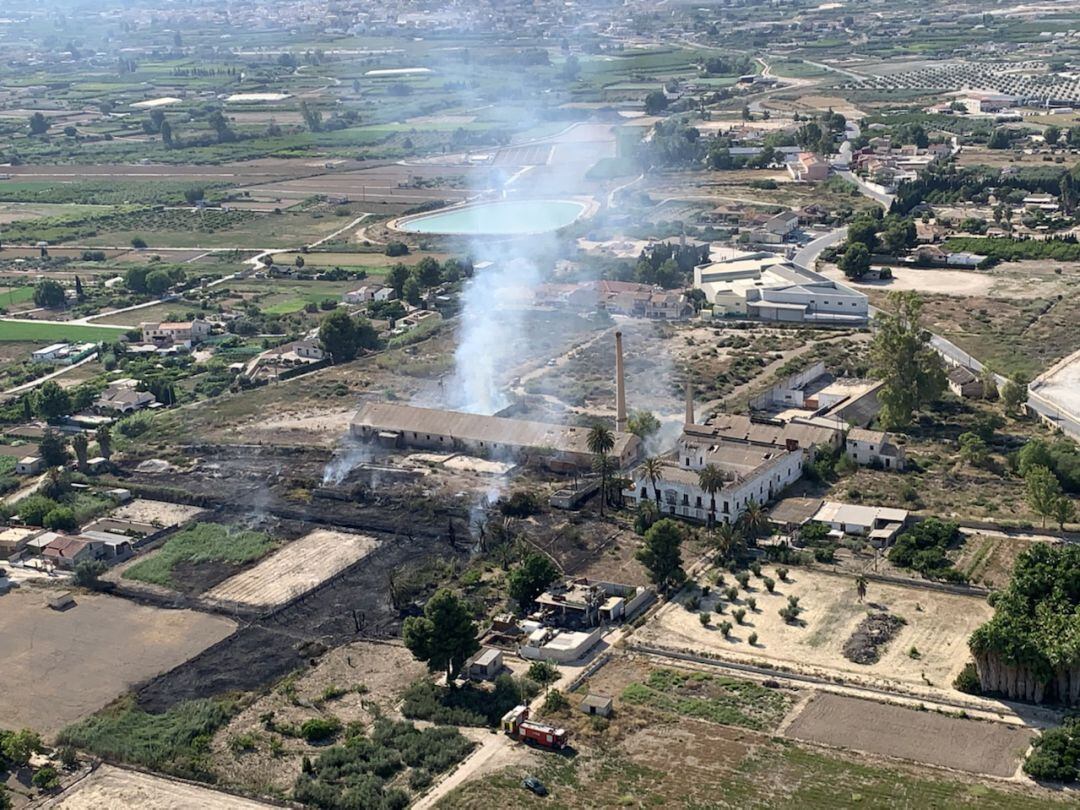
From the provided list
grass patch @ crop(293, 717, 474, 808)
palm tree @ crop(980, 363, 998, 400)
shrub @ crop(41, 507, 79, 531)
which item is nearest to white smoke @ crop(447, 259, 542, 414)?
shrub @ crop(41, 507, 79, 531)

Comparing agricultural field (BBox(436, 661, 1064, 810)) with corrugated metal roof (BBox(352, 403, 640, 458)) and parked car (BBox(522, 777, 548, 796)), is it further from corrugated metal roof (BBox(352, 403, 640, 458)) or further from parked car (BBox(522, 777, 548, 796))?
corrugated metal roof (BBox(352, 403, 640, 458))

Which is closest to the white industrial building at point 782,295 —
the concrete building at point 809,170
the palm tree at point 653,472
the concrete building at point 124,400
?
the palm tree at point 653,472

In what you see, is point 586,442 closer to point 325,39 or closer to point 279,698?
point 279,698

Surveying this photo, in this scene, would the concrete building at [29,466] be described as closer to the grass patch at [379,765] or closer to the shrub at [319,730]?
the shrub at [319,730]

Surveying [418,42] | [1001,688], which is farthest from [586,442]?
[418,42]

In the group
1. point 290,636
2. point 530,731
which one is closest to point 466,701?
point 530,731

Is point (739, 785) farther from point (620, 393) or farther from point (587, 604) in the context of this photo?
point (620, 393)
